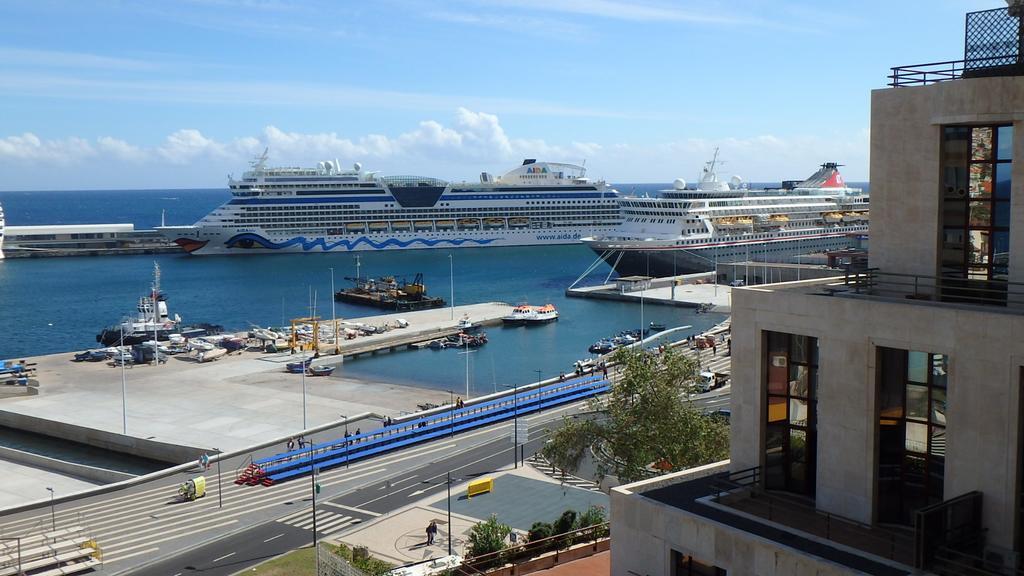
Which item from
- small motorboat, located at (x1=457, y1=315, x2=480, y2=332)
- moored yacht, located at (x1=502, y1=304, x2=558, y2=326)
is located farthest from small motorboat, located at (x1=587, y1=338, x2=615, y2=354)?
moored yacht, located at (x1=502, y1=304, x2=558, y2=326)

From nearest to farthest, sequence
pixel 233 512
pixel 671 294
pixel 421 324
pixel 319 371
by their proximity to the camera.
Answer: pixel 233 512 < pixel 319 371 < pixel 421 324 < pixel 671 294

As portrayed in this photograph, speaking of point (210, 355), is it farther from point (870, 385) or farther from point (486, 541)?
point (870, 385)

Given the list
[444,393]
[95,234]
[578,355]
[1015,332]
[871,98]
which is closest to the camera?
[1015,332]

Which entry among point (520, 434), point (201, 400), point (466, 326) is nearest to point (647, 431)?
point (520, 434)

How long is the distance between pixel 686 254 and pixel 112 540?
68242 millimetres

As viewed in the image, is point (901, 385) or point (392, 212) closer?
point (901, 385)

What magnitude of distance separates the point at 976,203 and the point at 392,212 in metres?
109

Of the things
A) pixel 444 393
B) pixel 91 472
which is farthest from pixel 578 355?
pixel 91 472

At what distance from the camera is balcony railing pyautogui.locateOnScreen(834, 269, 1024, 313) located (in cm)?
1062

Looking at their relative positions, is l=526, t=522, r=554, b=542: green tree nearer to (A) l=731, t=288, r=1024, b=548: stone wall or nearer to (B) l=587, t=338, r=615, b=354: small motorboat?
(A) l=731, t=288, r=1024, b=548: stone wall

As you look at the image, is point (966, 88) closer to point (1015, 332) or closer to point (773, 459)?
point (1015, 332)

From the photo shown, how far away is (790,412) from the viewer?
39.7 feet

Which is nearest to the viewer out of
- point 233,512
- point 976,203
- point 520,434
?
point 976,203

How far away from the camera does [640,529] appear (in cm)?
1218
